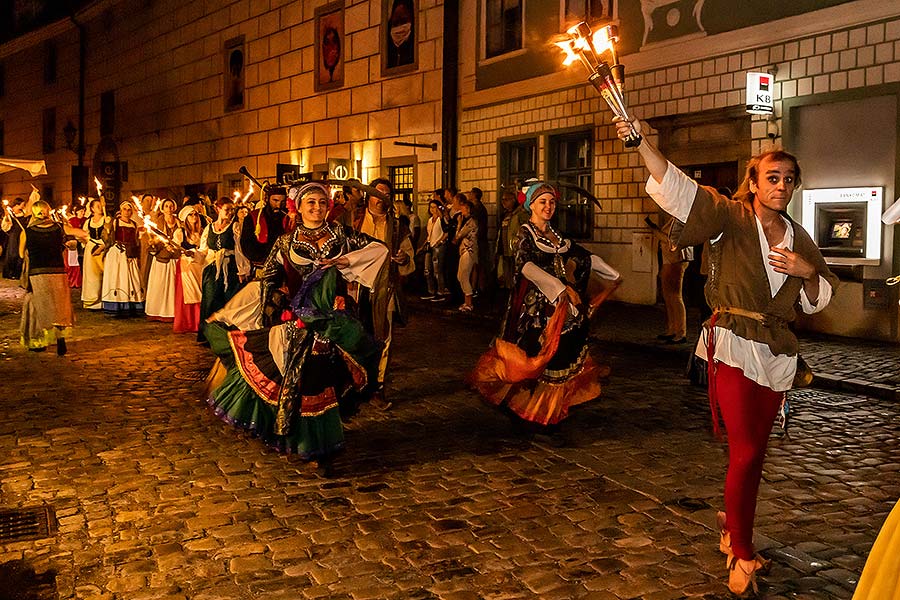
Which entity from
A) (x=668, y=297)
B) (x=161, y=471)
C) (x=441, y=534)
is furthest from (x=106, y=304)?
(x=441, y=534)

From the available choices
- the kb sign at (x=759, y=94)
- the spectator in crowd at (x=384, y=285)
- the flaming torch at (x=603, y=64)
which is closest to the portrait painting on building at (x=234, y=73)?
the kb sign at (x=759, y=94)

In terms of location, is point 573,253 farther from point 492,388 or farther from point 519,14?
point 519,14

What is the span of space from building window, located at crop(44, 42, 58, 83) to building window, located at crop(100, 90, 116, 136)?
5.78 meters

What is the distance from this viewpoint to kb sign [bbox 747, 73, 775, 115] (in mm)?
13750

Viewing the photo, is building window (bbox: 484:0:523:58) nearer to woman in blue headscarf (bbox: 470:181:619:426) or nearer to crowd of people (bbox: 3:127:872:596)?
crowd of people (bbox: 3:127:872:596)

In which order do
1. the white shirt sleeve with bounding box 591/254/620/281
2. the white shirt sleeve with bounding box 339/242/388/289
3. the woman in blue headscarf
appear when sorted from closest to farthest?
the white shirt sleeve with bounding box 339/242/388/289
the woman in blue headscarf
the white shirt sleeve with bounding box 591/254/620/281

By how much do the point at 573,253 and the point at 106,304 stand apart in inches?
475

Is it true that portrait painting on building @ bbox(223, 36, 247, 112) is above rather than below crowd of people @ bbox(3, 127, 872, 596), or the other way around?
above

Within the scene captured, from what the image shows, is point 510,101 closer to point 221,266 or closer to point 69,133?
point 221,266

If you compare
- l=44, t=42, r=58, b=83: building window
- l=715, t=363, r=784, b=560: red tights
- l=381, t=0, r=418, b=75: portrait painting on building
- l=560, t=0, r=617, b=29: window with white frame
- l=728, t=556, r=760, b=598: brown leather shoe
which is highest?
l=44, t=42, r=58, b=83: building window

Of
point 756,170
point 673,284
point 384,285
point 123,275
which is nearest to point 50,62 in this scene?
point 123,275

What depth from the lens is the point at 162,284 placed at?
1535 centimetres

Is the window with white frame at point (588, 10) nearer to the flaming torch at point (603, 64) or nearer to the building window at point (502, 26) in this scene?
the building window at point (502, 26)

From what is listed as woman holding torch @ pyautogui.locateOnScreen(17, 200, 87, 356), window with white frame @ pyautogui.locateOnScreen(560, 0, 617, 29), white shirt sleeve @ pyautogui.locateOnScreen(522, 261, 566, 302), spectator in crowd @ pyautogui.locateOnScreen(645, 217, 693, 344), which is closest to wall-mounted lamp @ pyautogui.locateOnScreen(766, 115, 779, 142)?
spectator in crowd @ pyautogui.locateOnScreen(645, 217, 693, 344)
